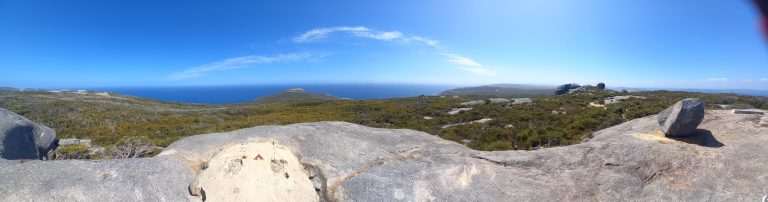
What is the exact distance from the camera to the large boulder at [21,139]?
1160 centimetres

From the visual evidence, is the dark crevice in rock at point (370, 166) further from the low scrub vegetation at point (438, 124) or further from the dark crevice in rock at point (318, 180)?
the low scrub vegetation at point (438, 124)

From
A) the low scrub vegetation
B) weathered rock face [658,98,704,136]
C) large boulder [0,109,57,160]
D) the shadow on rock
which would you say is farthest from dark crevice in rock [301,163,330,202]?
weathered rock face [658,98,704,136]

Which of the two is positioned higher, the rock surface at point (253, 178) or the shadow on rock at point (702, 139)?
the shadow on rock at point (702, 139)

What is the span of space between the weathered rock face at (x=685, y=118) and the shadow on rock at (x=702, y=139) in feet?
0.62

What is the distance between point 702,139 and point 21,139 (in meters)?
25.7

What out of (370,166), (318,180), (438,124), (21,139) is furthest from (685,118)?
(21,139)

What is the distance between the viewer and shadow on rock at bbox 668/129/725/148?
10959 millimetres

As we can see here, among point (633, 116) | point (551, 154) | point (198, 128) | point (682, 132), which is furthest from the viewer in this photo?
point (198, 128)

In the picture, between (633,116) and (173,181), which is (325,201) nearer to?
(173,181)

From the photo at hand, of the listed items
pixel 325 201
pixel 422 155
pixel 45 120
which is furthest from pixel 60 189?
pixel 45 120

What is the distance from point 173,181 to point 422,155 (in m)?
7.76

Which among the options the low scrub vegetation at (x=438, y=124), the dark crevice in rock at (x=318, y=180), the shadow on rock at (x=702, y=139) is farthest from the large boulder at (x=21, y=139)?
the shadow on rock at (x=702, y=139)

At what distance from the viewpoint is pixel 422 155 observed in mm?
11773

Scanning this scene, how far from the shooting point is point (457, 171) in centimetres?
1033
